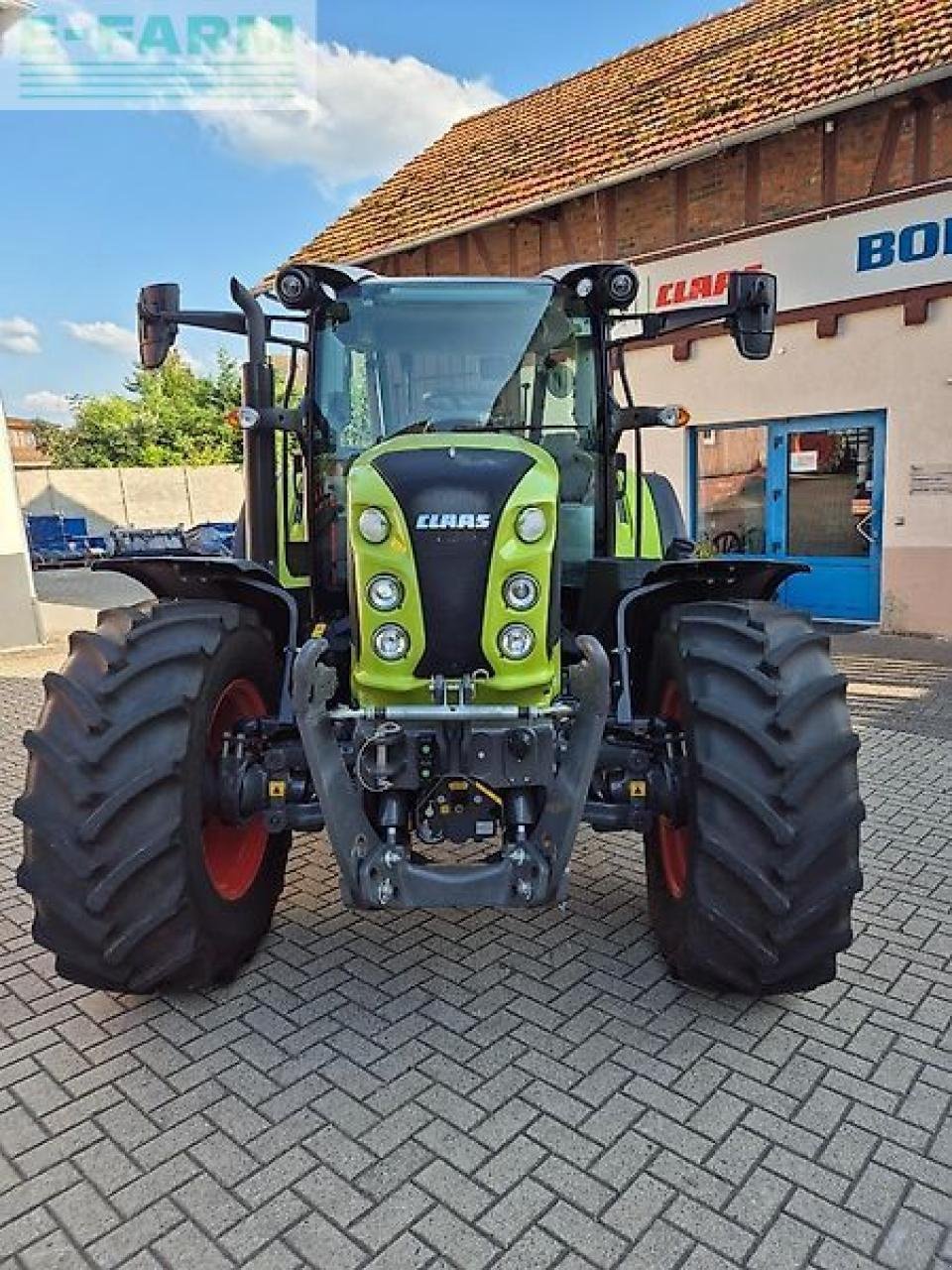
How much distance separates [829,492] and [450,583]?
7715 mm

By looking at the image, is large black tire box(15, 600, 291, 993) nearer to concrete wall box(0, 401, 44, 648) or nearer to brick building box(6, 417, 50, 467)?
concrete wall box(0, 401, 44, 648)

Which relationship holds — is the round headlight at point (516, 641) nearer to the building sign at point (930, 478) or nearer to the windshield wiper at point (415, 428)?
the windshield wiper at point (415, 428)

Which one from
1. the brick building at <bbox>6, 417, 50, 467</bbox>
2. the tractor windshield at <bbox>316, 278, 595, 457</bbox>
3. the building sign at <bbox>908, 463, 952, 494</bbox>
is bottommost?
the building sign at <bbox>908, 463, 952, 494</bbox>

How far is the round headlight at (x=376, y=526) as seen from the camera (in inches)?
103

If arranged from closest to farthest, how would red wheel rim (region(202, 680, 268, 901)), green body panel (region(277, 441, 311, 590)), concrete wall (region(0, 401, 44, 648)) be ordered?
1. red wheel rim (region(202, 680, 268, 901))
2. green body panel (region(277, 441, 311, 590))
3. concrete wall (region(0, 401, 44, 648))

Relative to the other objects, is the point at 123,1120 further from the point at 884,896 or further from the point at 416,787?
the point at 884,896

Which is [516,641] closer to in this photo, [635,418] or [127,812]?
[127,812]

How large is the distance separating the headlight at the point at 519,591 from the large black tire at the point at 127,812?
922 mm

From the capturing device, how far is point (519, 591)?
2631 mm

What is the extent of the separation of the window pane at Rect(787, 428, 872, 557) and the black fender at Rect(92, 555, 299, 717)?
7351mm

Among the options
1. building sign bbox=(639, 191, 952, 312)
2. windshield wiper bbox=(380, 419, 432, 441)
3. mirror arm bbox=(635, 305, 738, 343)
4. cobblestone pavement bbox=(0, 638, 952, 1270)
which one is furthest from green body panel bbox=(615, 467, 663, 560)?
building sign bbox=(639, 191, 952, 312)

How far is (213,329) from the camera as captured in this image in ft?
11.1

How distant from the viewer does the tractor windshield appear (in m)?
3.40

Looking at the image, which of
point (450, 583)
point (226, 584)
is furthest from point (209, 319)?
point (450, 583)
